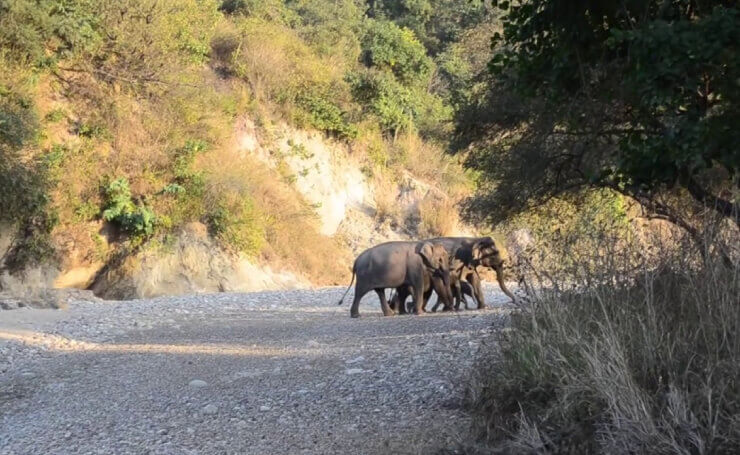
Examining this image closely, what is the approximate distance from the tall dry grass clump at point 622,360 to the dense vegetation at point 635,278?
0.04ft

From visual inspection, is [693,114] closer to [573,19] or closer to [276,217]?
[573,19]

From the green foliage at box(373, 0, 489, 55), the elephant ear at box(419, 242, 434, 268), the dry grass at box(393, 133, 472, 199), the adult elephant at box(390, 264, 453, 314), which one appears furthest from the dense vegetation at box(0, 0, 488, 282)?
the green foliage at box(373, 0, 489, 55)

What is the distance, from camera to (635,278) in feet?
19.9

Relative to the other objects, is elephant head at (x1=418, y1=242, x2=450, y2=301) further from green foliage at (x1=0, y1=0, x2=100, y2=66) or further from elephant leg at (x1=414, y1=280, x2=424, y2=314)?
green foliage at (x1=0, y1=0, x2=100, y2=66)

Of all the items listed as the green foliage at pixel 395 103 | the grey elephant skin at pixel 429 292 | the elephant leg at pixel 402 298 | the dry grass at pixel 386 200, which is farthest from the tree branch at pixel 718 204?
the dry grass at pixel 386 200

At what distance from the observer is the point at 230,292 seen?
92.8 ft

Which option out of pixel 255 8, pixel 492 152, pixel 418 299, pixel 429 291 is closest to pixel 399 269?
pixel 418 299

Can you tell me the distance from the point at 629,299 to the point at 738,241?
792mm

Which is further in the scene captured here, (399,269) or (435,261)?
(435,261)

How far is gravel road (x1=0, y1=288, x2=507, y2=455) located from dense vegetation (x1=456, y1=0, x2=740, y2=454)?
2.78 ft

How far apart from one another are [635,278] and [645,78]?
1513mm

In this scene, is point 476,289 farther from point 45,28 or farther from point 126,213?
point 45,28

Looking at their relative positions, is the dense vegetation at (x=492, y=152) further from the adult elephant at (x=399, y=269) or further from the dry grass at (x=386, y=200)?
the adult elephant at (x=399, y=269)

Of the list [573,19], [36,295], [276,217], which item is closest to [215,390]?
[573,19]
